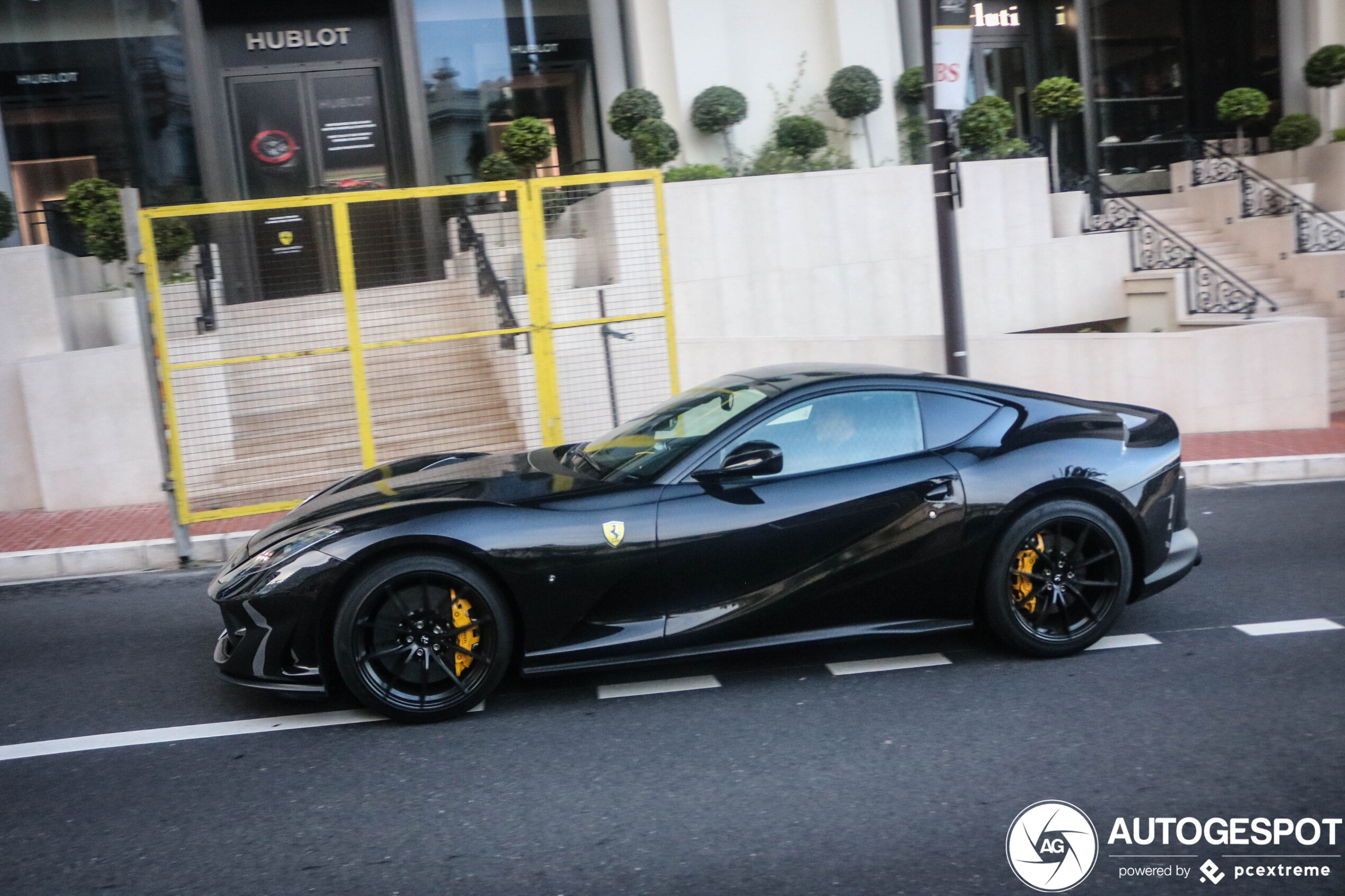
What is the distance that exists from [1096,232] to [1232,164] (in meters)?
4.41

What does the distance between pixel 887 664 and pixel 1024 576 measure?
29.2 inches

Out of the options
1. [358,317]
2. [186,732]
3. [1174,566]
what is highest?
[358,317]

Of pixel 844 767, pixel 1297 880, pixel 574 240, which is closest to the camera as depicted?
pixel 1297 880

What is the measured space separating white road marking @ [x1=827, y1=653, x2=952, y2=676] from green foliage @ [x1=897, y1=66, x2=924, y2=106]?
1238cm

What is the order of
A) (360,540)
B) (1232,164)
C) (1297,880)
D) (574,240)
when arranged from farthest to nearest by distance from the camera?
1. (1232,164)
2. (574,240)
3. (360,540)
4. (1297,880)

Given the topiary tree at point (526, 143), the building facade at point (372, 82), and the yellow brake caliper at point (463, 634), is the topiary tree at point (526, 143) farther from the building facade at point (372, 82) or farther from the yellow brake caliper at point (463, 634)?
the yellow brake caliper at point (463, 634)

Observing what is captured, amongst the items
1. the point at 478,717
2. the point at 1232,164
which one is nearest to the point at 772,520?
the point at 478,717

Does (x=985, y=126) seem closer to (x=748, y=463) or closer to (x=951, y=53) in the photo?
(x=951, y=53)

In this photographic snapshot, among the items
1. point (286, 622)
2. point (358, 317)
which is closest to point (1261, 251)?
point (358, 317)

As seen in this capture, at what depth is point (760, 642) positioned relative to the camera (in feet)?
16.2

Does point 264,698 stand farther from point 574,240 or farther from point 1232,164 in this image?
point 1232,164

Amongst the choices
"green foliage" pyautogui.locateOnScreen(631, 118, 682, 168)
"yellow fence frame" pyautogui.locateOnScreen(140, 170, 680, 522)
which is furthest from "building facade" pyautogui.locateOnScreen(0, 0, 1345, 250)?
"yellow fence frame" pyautogui.locateOnScreen(140, 170, 680, 522)

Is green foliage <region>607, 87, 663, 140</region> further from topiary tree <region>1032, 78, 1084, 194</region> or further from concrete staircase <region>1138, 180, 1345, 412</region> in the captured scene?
concrete staircase <region>1138, 180, 1345, 412</region>

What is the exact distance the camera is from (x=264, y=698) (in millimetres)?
5164
